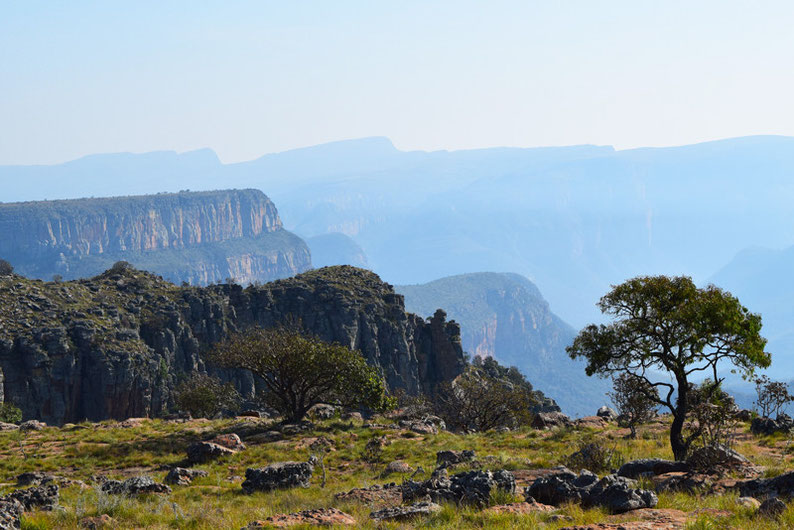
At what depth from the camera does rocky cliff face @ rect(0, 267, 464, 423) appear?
88.8 meters

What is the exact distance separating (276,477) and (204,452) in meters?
8.54

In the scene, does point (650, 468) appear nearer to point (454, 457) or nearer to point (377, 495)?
point (377, 495)

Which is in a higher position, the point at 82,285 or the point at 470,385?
the point at 82,285

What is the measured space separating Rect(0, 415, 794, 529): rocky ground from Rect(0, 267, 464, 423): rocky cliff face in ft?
154

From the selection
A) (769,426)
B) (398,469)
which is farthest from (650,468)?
(769,426)

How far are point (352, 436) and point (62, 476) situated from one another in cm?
1477

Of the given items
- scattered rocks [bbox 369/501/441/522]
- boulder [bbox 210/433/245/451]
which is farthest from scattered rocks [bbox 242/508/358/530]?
boulder [bbox 210/433/245/451]

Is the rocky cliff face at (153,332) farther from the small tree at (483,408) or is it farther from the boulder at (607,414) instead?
the boulder at (607,414)

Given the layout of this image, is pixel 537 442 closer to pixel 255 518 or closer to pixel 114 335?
pixel 255 518

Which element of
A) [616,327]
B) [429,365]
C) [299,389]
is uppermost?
[616,327]

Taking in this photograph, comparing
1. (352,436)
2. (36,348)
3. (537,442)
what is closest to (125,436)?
(352,436)

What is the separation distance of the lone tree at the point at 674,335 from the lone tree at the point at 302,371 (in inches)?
779

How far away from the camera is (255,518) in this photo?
54.9 ft

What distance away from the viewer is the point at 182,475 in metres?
26.4
